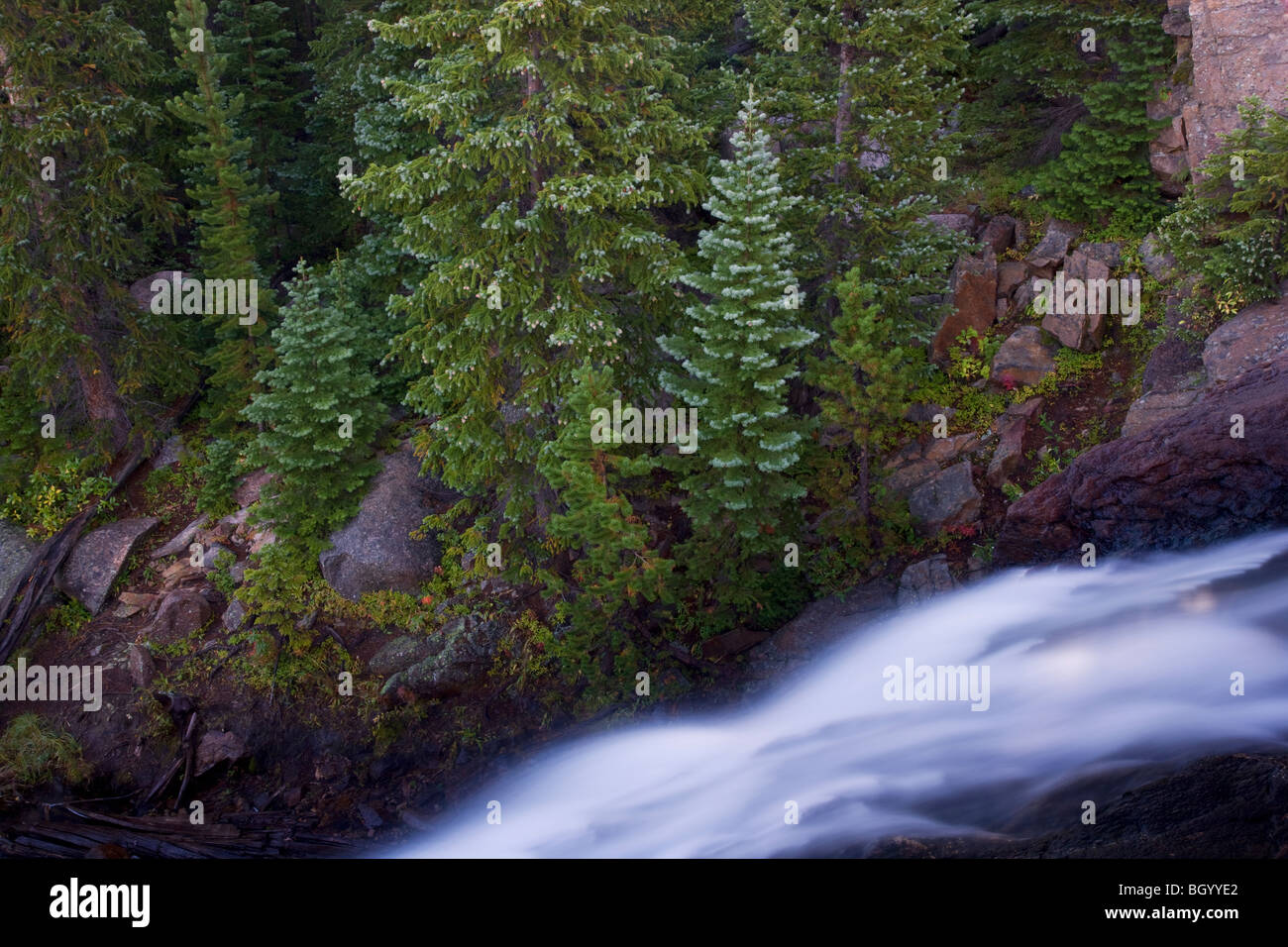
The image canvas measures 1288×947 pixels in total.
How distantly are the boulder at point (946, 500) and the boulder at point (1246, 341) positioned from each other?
4.15 meters

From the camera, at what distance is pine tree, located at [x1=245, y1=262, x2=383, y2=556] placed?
57.0ft

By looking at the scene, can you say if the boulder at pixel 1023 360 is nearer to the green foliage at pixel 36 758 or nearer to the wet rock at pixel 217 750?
the wet rock at pixel 217 750

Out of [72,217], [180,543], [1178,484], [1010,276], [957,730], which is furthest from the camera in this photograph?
[180,543]

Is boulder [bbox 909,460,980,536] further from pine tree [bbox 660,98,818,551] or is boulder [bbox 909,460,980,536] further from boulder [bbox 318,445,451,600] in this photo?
boulder [bbox 318,445,451,600]

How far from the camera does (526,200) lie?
15.2 meters

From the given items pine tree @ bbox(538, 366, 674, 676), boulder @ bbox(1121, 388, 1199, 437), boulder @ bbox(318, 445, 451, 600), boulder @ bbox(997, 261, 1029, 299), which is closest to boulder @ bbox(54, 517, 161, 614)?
boulder @ bbox(318, 445, 451, 600)

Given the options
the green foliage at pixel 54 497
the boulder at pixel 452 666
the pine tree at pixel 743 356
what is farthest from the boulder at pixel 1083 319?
the green foliage at pixel 54 497

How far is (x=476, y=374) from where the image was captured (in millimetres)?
14867

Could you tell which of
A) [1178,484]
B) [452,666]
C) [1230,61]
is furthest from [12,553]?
[1230,61]

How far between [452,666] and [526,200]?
8.50 meters

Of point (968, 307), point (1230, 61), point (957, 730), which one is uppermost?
point (1230, 61)

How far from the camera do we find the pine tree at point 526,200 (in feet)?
44.7

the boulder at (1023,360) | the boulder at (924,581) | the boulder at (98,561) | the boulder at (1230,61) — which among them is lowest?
the boulder at (924,581)

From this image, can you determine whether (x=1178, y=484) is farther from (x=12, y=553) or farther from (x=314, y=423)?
(x=12, y=553)
